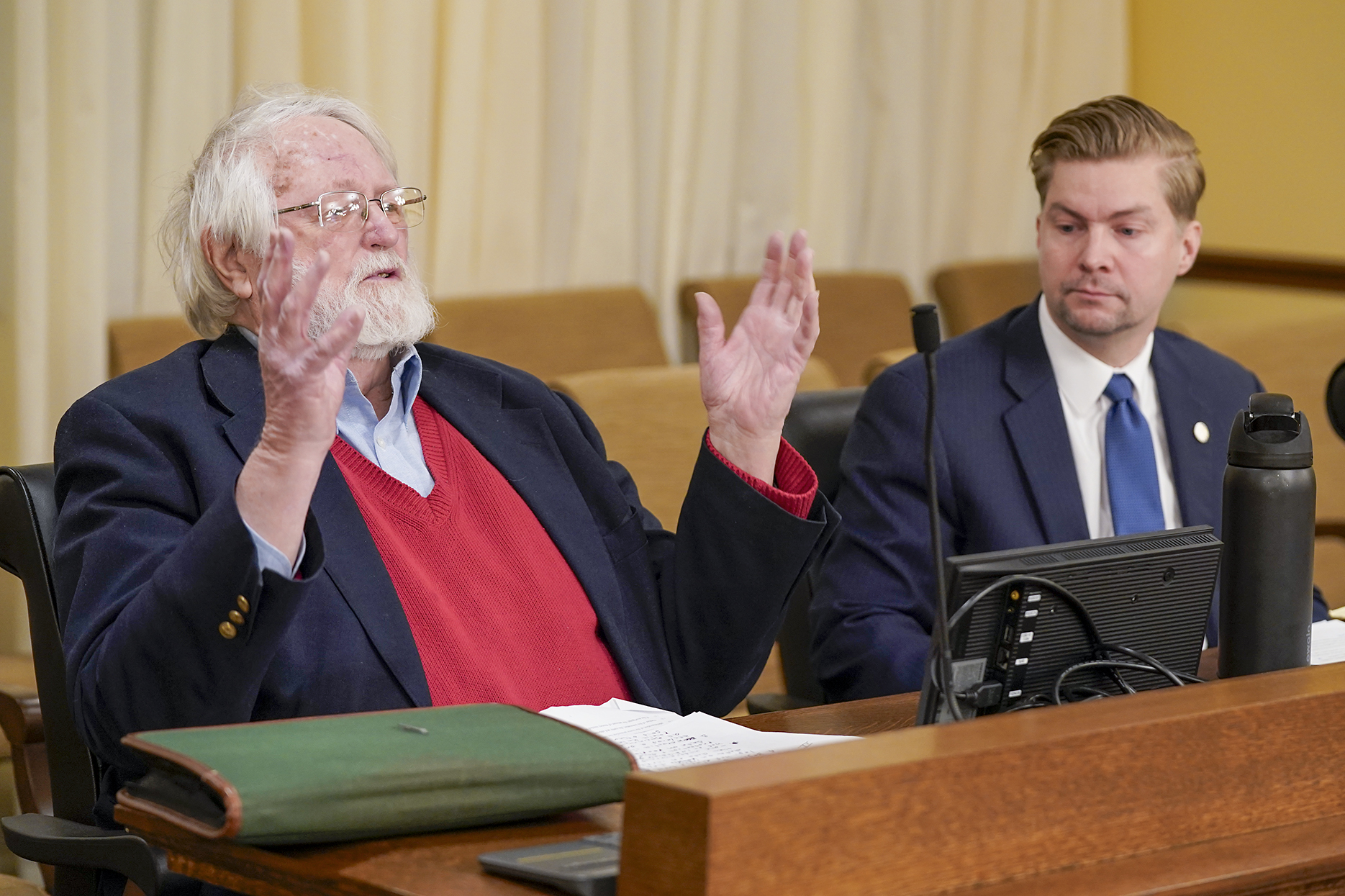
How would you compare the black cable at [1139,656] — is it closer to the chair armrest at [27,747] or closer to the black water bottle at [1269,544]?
the black water bottle at [1269,544]

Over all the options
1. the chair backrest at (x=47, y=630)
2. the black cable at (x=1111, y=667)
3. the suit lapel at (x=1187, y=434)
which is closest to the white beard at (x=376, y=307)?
the chair backrest at (x=47, y=630)

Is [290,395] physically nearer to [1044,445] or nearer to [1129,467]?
[1044,445]

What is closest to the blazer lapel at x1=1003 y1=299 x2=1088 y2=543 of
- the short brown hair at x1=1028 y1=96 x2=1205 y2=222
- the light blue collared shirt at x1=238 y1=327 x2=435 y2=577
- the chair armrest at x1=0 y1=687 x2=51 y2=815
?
the short brown hair at x1=1028 y1=96 x2=1205 y2=222

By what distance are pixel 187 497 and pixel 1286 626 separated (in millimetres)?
1156

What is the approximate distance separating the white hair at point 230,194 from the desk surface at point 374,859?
0.91 m

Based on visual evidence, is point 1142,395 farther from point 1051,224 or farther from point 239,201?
point 239,201

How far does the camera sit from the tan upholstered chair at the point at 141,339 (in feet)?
10.3

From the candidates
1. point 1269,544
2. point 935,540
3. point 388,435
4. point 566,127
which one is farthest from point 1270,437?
point 566,127

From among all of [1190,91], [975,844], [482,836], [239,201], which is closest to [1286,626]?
[975,844]

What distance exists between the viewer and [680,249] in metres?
4.39

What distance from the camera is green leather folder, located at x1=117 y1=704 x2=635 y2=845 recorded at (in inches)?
42.9

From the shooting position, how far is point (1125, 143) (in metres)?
2.39

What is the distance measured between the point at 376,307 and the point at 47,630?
54 centimetres

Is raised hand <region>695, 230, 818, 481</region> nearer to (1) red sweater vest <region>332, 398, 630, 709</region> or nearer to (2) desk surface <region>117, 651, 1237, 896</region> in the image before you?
(1) red sweater vest <region>332, 398, 630, 709</region>
